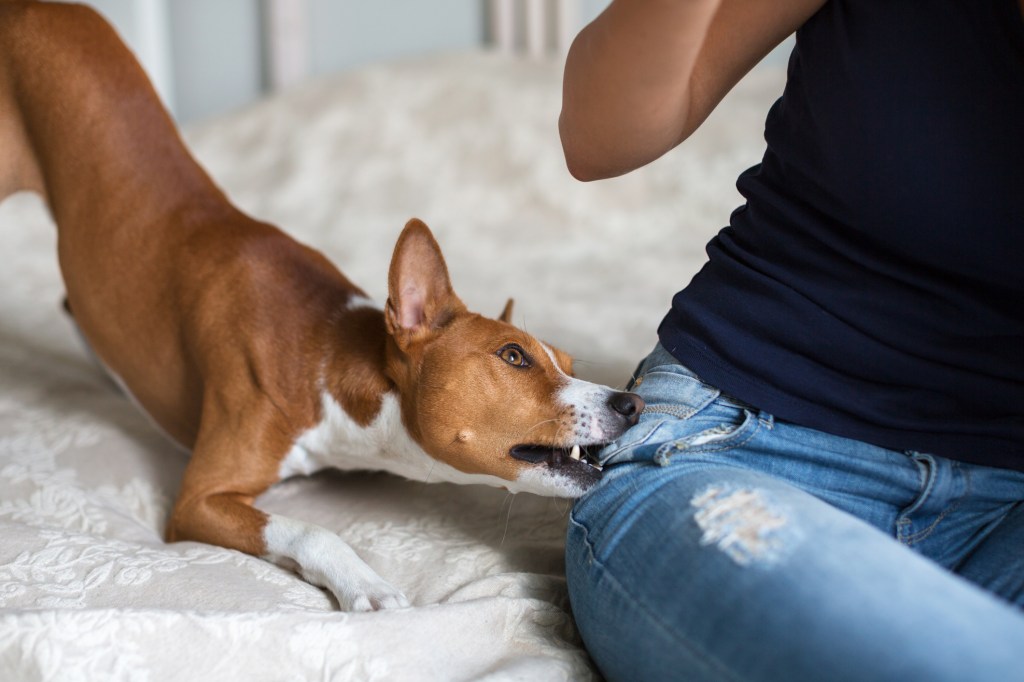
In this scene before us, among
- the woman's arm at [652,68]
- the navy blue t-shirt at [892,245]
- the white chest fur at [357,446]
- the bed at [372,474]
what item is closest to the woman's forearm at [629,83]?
the woman's arm at [652,68]

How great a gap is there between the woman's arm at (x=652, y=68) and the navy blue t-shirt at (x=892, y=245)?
0.06m

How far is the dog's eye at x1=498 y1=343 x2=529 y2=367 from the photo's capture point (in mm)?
1495

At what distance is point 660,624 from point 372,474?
88 cm

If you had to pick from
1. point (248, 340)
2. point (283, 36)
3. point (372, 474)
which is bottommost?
point (372, 474)

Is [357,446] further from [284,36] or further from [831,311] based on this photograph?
[284,36]

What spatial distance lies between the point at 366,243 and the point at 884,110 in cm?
Answer: 216

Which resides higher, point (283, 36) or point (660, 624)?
point (283, 36)

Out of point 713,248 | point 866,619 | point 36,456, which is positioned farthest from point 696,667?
point 36,456

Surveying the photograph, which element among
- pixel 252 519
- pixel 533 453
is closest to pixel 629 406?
pixel 533 453

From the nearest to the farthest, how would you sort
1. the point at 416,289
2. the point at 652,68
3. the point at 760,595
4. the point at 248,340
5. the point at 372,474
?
1. the point at 760,595
2. the point at 652,68
3. the point at 416,289
4. the point at 248,340
5. the point at 372,474

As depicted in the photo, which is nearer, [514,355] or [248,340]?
[514,355]

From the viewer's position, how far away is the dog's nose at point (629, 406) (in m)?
1.36

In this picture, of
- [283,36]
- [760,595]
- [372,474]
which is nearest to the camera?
[760,595]

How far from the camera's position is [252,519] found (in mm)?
1578
